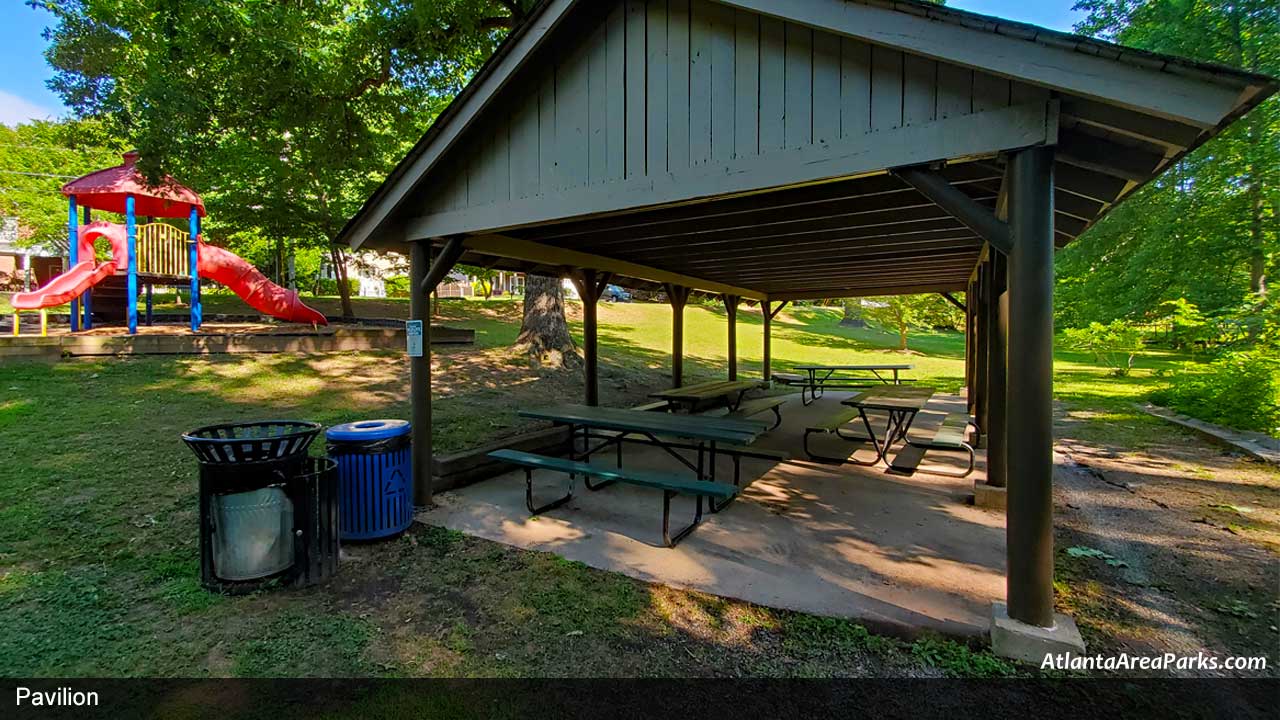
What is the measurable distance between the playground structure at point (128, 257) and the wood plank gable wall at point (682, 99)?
8030 millimetres

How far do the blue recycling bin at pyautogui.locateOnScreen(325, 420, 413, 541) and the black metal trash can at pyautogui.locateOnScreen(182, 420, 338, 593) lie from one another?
58cm

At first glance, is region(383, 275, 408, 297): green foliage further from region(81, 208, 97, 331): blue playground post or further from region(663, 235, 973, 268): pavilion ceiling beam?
region(663, 235, 973, 268): pavilion ceiling beam

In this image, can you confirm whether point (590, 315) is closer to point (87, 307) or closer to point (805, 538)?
point (805, 538)

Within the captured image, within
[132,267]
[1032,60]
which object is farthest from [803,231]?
[132,267]

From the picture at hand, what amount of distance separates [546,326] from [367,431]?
8.65m

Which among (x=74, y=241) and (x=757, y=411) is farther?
(x=74, y=241)

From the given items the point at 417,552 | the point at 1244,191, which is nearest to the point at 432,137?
the point at 417,552

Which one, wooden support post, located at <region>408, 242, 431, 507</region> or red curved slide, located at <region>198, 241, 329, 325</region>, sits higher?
red curved slide, located at <region>198, 241, 329, 325</region>

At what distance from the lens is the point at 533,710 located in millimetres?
2268

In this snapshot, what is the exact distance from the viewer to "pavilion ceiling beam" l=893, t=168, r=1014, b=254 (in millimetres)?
2709

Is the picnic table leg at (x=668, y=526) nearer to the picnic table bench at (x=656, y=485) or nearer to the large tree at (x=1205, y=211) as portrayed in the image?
the picnic table bench at (x=656, y=485)

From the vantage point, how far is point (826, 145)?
10.2ft

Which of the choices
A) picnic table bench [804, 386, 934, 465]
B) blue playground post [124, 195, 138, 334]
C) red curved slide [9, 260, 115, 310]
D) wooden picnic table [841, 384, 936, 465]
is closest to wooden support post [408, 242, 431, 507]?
picnic table bench [804, 386, 934, 465]

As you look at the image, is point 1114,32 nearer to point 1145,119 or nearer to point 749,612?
point 1145,119
